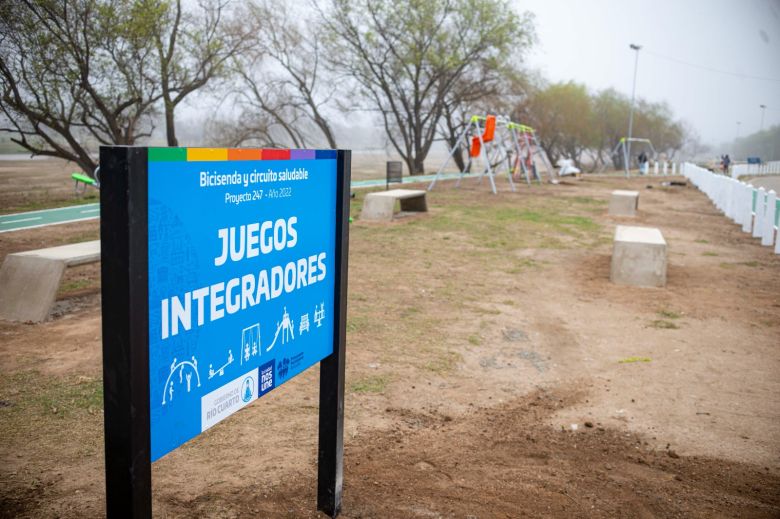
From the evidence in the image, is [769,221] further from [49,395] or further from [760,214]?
[49,395]

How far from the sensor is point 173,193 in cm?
Answer: 178

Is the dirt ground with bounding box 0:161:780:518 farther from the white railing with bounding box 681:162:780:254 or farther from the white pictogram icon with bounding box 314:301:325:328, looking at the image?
the white railing with bounding box 681:162:780:254

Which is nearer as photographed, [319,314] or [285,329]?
[285,329]

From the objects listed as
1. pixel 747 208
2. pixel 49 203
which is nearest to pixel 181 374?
pixel 49 203

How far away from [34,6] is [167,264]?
11990mm

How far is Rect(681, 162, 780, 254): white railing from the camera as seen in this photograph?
11750 millimetres

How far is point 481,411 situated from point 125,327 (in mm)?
2979

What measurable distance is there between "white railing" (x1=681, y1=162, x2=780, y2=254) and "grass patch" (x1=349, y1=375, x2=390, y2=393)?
9.21 metres

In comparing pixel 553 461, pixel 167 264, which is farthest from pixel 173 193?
pixel 553 461

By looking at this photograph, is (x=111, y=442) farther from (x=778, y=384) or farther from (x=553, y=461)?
(x=778, y=384)

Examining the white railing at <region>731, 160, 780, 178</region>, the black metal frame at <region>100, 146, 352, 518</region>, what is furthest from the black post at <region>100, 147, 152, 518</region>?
the white railing at <region>731, 160, 780, 178</region>

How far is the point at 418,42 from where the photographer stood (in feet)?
92.0

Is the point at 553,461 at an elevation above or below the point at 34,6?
below

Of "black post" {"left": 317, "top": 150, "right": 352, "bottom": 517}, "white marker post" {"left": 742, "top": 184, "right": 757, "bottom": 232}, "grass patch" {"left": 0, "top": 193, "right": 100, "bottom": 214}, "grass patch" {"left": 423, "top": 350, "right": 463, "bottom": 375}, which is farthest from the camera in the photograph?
"white marker post" {"left": 742, "top": 184, "right": 757, "bottom": 232}
